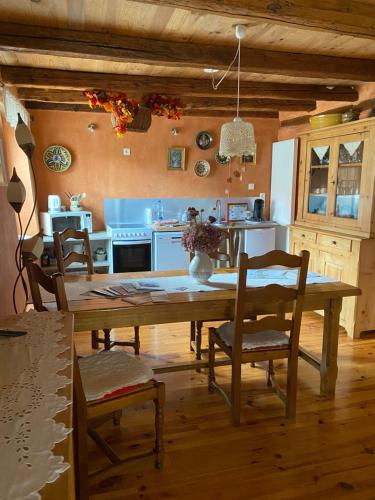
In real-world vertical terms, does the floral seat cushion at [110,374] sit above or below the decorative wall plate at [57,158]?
below

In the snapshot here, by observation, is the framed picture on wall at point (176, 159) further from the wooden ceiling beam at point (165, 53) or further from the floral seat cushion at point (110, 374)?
the floral seat cushion at point (110, 374)

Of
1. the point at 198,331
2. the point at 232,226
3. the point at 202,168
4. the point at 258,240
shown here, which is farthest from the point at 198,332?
the point at 202,168

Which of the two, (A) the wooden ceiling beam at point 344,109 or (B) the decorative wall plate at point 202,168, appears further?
(B) the decorative wall plate at point 202,168

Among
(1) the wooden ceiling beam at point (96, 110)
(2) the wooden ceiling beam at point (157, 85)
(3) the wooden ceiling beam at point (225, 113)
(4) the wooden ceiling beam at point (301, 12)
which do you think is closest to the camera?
(4) the wooden ceiling beam at point (301, 12)

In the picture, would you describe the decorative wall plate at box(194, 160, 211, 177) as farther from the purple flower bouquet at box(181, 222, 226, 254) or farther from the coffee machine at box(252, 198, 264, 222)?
the purple flower bouquet at box(181, 222, 226, 254)

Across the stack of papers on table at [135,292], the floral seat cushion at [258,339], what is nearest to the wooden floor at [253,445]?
the floral seat cushion at [258,339]

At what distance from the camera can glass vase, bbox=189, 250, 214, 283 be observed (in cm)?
256

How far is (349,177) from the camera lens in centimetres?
380

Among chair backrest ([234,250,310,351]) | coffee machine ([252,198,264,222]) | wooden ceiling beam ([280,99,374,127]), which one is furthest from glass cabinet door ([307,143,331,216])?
chair backrest ([234,250,310,351])

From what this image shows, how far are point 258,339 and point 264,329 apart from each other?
173 mm

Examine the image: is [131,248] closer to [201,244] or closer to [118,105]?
[118,105]

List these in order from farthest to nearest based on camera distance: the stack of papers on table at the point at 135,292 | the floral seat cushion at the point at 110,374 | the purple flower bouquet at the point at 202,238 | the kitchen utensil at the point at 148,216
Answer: the kitchen utensil at the point at 148,216 < the purple flower bouquet at the point at 202,238 < the stack of papers on table at the point at 135,292 < the floral seat cushion at the point at 110,374

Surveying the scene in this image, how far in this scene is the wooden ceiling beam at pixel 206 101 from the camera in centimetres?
406

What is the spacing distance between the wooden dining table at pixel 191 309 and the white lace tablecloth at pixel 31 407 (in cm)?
51
